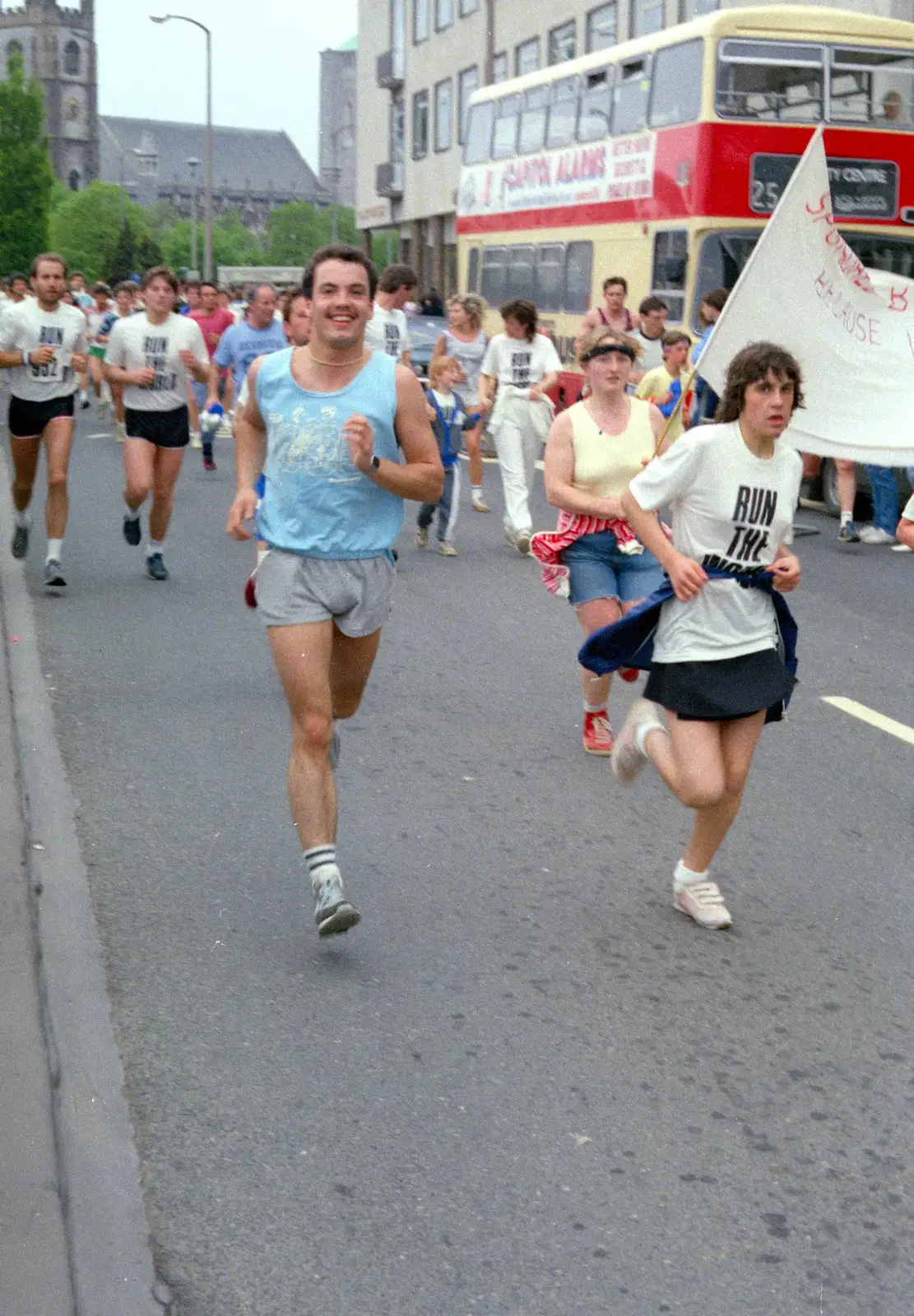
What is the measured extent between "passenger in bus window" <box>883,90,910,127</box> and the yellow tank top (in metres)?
11.3

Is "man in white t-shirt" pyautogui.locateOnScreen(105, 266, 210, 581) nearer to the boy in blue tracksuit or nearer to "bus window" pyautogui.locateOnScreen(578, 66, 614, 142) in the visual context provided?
the boy in blue tracksuit

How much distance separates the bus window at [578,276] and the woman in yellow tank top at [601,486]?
1396cm

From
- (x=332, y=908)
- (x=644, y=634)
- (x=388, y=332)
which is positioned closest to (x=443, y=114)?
(x=388, y=332)

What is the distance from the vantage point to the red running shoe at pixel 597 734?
24.0ft

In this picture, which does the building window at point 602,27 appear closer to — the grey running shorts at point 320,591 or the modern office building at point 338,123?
the grey running shorts at point 320,591

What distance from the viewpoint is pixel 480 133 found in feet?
80.4

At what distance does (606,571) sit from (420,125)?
50018 mm

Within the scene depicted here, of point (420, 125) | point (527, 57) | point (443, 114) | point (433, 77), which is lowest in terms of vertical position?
point (420, 125)

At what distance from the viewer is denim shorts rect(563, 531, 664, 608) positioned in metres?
7.05

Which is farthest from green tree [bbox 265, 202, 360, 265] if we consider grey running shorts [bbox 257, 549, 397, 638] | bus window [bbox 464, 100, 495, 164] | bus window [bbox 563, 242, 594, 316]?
grey running shorts [bbox 257, 549, 397, 638]

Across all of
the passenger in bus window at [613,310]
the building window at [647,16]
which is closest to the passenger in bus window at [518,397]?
the passenger in bus window at [613,310]

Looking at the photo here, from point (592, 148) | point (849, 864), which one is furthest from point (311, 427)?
point (592, 148)

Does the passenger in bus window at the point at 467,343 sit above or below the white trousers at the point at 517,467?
above

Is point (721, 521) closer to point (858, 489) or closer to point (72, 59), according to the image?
point (858, 489)
